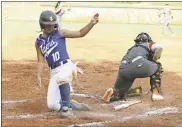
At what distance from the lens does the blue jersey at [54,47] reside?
6.78m

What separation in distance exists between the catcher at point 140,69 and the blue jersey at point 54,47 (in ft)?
5.10

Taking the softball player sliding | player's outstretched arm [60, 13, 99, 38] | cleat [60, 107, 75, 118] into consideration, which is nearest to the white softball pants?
the softball player sliding

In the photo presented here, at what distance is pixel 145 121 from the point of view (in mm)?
6598

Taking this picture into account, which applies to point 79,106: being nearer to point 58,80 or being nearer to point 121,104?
point 58,80

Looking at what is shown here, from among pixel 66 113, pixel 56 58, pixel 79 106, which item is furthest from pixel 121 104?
pixel 56 58

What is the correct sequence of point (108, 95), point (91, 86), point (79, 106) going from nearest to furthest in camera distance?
point (79, 106), point (108, 95), point (91, 86)

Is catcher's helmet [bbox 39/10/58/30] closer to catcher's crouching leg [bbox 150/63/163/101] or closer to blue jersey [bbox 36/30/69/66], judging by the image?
blue jersey [bbox 36/30/69/66]

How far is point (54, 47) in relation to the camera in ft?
22.2

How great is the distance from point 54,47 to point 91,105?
1508 millimetres

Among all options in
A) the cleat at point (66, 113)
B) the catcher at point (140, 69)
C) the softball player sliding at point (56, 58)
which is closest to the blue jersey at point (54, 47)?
the softball player sliding at point (56, 58)

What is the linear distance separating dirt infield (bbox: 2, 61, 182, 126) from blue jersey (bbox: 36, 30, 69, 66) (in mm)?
903

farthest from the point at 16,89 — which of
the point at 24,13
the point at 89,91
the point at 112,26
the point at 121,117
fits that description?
the point at 24,13

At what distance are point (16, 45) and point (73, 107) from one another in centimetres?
1007

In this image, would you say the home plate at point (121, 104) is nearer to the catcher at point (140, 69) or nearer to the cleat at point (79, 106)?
the catcher at point (140, 69)
